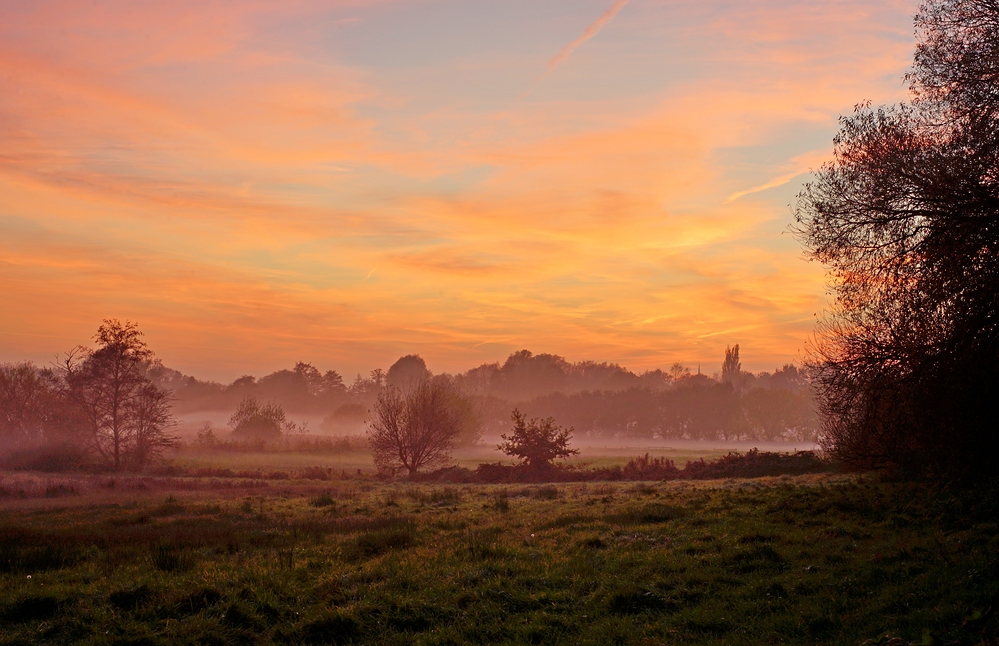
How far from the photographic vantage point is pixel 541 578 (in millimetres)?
14195

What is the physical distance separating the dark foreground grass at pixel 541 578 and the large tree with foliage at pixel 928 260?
2729 millimetres

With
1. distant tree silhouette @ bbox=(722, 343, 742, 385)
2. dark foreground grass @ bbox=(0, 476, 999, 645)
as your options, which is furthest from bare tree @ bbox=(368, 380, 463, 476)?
distant tree silhouette @ bbox=(722, 343, 742, 385)

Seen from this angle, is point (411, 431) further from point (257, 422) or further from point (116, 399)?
point (257, 422)

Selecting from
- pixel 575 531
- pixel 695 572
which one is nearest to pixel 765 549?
pixel 695 572

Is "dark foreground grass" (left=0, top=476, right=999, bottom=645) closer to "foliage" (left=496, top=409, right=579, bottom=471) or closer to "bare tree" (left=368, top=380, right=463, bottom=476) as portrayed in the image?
"foliage" (left=496, top=409, right=579, bottom=471)

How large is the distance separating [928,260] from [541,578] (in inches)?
539

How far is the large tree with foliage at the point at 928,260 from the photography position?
654 inches

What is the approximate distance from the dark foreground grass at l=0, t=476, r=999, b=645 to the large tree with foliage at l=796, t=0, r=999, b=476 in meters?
2.73

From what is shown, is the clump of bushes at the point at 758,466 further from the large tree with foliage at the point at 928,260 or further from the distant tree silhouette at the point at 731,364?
the distant tree silhouette at the point at 731,364

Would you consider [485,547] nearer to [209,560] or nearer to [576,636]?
[576,636]

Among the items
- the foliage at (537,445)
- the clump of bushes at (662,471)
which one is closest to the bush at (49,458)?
the clump of bushes at (662,471)

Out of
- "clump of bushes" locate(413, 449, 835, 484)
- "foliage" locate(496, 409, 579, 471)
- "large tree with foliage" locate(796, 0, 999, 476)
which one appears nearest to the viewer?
"large tree with foliage" locate(796, 0, 999, 476)

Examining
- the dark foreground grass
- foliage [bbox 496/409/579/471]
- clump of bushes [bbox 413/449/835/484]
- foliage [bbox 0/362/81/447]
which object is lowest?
clump of bushes [bbox 413/449/835/484]

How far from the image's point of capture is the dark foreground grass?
11.2m
